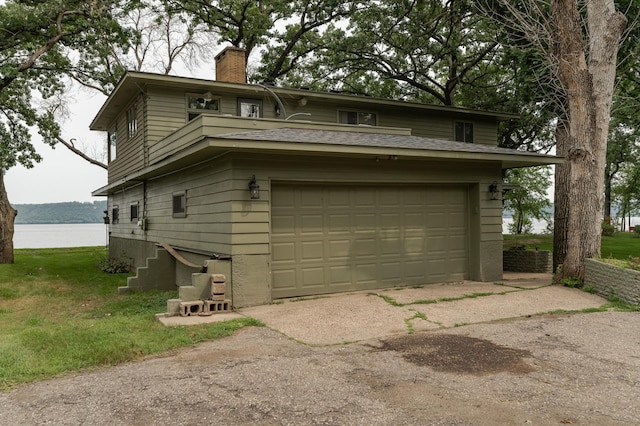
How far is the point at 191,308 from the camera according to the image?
301 inches

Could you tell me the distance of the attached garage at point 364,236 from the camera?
888 centimetres

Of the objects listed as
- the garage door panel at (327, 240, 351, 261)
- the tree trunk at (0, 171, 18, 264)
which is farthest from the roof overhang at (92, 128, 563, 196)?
the tree trunk at (0, 171, 18, 264)

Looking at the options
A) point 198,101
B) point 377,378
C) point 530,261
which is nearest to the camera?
point 377,378

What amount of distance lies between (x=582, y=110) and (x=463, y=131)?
8.44 metres

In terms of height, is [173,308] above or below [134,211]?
below

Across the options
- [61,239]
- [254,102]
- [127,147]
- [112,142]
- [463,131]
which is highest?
[254,102]

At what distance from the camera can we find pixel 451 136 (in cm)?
Result: 1767

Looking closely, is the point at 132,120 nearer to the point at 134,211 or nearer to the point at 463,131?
the point at 134,211

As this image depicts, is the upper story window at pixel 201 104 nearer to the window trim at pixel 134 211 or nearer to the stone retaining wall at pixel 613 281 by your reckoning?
the window trim at pixel 134 211

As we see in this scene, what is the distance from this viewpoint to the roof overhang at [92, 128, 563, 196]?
25.3 ft

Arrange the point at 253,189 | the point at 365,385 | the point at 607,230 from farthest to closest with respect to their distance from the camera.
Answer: the point at 607,230 < the point at 253,189 < the point at 365,385

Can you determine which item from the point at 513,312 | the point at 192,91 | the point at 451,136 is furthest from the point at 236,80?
the point at 513,312

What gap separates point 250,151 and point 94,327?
147 inches

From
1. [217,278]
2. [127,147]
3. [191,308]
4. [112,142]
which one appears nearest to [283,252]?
[217,278]
